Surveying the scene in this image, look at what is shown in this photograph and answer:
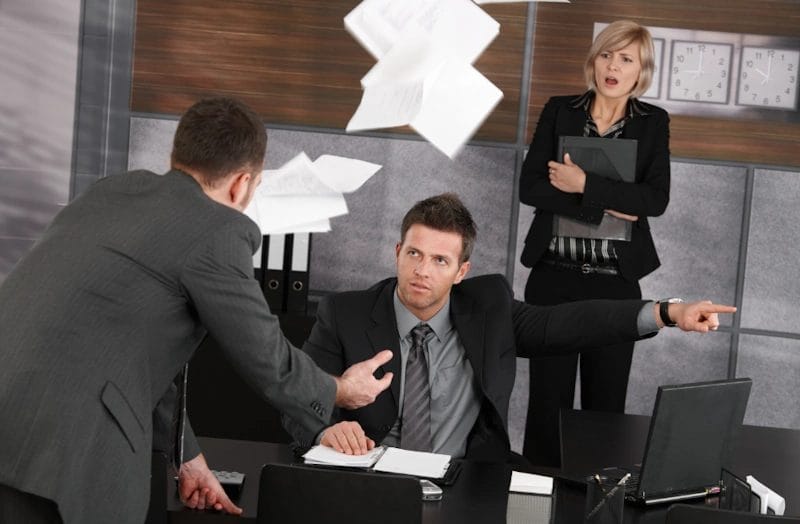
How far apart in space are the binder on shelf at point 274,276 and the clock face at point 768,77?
6.12 feet

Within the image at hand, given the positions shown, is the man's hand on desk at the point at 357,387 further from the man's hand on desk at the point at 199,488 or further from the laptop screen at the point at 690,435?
the laptop screen at the point at 690,435

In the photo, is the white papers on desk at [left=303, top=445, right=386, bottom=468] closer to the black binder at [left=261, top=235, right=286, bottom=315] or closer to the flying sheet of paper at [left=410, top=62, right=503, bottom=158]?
the flying sheet of paper at [left=410, top=62, right=503, bottom=158]

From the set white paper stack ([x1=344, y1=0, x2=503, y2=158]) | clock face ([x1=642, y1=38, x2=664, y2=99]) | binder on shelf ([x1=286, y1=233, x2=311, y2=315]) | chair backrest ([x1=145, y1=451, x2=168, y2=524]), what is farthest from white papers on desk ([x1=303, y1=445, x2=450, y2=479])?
clock face ([x1=642, y1=38, x2=664, y2=99])

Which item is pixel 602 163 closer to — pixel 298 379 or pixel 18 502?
pixel 298 379

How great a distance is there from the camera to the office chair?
169 cm

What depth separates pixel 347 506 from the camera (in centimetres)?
Answer: 180

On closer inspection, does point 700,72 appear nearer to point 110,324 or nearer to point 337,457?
point 337,457

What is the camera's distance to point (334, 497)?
1.79m

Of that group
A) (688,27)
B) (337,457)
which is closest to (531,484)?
(337,457)

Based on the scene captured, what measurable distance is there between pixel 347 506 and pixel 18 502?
51 centimetres

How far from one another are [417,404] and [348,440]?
395mm

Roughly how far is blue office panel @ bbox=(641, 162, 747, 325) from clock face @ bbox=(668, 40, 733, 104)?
0.27 m

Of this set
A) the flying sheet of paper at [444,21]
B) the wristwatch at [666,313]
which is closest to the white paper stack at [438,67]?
the flying sheet of paper at [444,21]

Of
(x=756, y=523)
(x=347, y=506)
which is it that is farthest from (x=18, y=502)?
(x=756, y=523)
